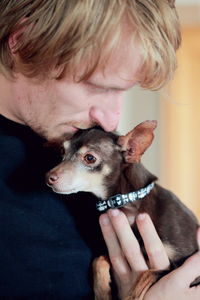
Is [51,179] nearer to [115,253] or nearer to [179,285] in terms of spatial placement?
[115,253]

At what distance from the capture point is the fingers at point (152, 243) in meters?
1.13

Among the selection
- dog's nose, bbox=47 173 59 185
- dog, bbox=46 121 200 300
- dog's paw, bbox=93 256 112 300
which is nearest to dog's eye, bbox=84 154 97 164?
dog, bbox=46 121 200 300

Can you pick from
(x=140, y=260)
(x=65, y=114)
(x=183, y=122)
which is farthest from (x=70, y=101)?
(x=183, y=122)

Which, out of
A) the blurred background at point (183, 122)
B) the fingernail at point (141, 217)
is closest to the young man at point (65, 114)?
the fingernail at point (141, 217)

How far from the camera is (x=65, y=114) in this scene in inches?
45.9

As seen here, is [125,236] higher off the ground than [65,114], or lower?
lower

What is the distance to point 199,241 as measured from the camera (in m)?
1.20

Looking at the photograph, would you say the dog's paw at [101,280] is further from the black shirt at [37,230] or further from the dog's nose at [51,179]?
the dog's nose at [51,179]

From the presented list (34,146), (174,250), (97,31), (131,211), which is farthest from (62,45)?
(174,250)

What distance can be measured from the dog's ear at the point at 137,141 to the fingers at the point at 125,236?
13 centimetres

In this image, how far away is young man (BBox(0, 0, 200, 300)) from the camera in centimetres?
105

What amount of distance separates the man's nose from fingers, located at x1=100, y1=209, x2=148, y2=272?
0.19 meters

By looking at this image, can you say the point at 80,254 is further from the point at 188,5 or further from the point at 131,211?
the point at 188,5

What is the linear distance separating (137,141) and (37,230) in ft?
0.96
